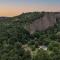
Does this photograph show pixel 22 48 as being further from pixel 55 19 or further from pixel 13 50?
pixel 55 19

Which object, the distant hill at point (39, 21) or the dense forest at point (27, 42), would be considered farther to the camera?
the distant hill at point (39, 21)

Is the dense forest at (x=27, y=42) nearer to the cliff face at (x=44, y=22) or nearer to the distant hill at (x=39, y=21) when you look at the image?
the distant hill at (x=39, y=21)

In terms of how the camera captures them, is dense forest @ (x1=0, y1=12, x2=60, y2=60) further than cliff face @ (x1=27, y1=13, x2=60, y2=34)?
No

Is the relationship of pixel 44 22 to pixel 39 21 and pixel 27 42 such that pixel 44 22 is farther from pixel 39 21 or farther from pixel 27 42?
pixel 27 42

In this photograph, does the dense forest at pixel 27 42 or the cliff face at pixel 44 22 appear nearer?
the dense forest at pixel 27 42

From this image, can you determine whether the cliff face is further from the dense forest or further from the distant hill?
the dense forest

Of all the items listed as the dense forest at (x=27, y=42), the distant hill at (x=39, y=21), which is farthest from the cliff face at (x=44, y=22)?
the dense forest at (x=27, y=42)

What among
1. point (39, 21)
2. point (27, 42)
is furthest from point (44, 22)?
point (27, 42)

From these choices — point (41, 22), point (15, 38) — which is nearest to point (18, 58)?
point (15, 38)

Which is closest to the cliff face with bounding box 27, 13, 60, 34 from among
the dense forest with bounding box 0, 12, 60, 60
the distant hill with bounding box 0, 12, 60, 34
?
the distant hill with bounding box 0, 12, 60, 34
